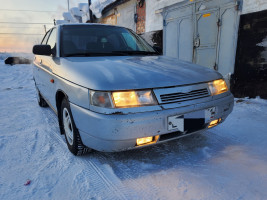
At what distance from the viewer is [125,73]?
72.7 inches

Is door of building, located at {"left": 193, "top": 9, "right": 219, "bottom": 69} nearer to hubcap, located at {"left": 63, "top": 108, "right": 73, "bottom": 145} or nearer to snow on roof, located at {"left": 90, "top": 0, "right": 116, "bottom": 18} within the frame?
hubcap, located at {"left": 63, "top": 108, "right": 73, "bottom": 145}

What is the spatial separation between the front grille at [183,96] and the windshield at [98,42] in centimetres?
115

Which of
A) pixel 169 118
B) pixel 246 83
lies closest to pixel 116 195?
pixel 169 118

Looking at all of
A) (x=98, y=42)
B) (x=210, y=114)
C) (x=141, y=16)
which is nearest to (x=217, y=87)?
(x=210, y=114)

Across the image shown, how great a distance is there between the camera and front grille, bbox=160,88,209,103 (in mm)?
1747

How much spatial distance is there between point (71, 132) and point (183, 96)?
4.21 feet

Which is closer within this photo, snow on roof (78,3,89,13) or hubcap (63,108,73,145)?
hubcap (63,108,73,145)

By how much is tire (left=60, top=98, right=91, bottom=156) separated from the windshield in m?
0.71

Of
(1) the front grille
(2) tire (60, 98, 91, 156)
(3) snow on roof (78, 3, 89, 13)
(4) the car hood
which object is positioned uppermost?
(3) snow on roof (78, 3, 89, 13)

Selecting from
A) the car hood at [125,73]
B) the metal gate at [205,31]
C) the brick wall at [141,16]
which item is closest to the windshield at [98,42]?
the car hood at [125,73]

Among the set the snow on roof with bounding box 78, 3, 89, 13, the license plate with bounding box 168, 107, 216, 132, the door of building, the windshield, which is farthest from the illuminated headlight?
the snow on roof with bounding box 78, 3, 89, 13

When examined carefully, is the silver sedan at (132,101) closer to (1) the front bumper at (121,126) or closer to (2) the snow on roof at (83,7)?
(1) the front bumper at (121,126)

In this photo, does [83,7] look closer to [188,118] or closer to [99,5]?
[99,5]

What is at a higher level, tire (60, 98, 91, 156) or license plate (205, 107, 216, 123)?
license plate (205, 107, 216, 123)
